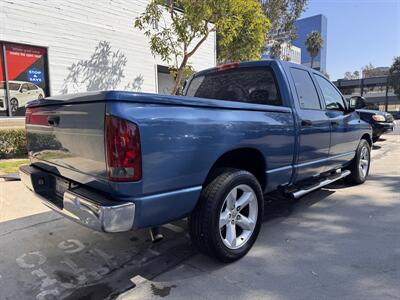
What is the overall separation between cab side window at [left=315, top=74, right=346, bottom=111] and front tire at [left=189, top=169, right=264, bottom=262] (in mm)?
2204

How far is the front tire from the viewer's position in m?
2.86

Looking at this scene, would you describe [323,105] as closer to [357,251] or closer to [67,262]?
[357,251]

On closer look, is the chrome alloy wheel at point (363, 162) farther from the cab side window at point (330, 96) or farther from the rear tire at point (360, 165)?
the cab side window at point (330, 96)

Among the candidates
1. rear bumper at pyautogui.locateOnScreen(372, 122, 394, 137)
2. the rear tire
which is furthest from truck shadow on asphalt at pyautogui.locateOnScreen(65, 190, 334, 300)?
rear bumper at pyautogui.locateOnScreen(372, 122, 394, 137)

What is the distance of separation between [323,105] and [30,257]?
404cm

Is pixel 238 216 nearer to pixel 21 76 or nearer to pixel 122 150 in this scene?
pixel 122 150

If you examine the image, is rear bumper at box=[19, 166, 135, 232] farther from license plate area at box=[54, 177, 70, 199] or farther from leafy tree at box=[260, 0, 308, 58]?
leafy tree at box=[260, 0, 308, 58]

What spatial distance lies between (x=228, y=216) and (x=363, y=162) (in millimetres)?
4108

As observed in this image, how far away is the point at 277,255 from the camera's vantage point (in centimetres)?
330

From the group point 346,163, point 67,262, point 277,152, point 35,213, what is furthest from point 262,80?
point 35,213

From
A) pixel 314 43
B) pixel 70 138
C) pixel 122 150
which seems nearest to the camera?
pixel 122 150

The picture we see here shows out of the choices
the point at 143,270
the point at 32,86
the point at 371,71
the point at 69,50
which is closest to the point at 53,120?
the point at 143,270

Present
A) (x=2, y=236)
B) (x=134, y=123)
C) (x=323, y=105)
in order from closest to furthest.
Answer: (x=134, y=123) < (x=2, y=236) < (x=323, y=105)

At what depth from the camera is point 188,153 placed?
2.62m
